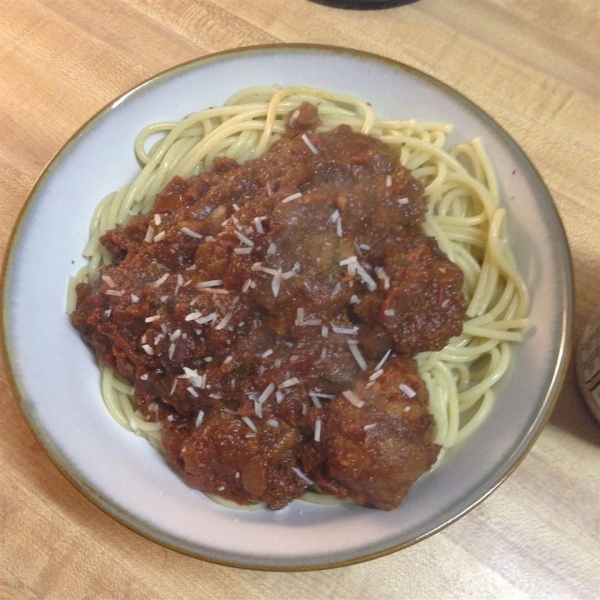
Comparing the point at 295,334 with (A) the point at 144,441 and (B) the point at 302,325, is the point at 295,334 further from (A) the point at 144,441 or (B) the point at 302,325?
(A) the point at 144,441

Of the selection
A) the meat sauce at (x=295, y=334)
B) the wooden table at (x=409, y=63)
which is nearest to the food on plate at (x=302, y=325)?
the meat sauce at (x=295, y=334)

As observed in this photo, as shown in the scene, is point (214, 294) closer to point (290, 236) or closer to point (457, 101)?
point (290, 236)

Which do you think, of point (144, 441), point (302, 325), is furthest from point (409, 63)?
point (144, 441)

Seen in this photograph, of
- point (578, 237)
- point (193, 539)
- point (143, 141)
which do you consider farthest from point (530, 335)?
point (143, 141)

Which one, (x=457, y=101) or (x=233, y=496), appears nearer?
(x=233, y=496)

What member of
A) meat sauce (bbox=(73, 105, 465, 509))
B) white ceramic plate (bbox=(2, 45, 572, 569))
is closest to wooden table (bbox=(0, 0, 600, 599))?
white ceramic plate (bbox=(2, 45, 572, 569))
